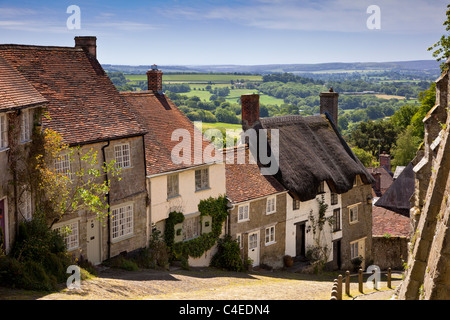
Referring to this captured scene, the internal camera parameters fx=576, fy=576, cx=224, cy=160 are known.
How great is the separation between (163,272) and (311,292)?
6407 millimetres

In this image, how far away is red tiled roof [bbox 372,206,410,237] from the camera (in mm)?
40406

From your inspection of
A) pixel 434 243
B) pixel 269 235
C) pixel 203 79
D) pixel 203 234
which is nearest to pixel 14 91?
pixel 203 234

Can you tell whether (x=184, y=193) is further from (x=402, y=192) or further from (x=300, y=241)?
(x=402, y=192)

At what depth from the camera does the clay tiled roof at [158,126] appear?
27562mm

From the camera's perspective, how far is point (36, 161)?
68.3ft

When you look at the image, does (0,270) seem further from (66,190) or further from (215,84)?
(215,84)

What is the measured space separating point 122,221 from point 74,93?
5968mm

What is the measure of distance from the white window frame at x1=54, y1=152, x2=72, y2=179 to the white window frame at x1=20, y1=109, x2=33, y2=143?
63.7 inches

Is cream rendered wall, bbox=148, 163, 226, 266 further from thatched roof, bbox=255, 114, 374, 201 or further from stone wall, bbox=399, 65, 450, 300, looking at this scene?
stone wall, bbox=399, 65, 450, 300

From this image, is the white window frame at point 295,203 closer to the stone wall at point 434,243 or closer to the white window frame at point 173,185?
the white window frame at point 173,185

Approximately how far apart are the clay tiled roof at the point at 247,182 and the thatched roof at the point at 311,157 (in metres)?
1.08

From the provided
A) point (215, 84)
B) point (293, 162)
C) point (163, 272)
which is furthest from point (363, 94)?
point (163, 272)

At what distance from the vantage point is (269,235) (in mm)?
32906

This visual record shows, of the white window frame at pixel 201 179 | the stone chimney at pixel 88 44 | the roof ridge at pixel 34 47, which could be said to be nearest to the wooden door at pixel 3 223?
the roof ridge at pixel 34 47
